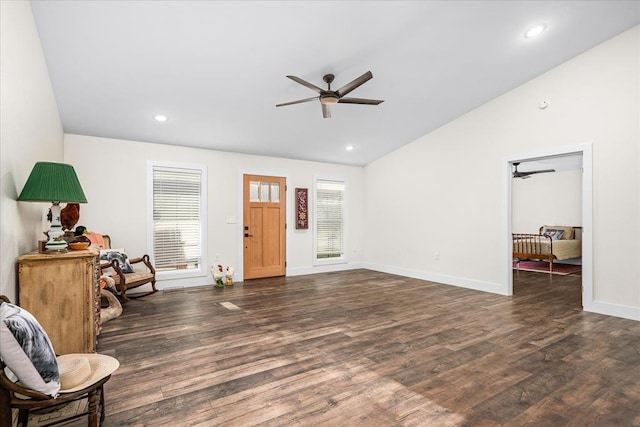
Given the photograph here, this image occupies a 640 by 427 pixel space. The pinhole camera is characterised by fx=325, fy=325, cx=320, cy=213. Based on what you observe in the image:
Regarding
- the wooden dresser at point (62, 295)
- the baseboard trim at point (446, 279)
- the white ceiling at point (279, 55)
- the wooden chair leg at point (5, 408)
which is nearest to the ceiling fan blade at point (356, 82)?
the white ceiling at point (279, 55)

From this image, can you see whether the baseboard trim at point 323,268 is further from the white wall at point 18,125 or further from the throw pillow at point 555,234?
the throw pillow at point 555,234

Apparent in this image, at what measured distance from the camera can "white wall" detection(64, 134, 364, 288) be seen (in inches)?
204

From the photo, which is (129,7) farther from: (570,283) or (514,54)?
(570,283)

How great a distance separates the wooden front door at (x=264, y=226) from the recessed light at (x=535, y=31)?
15.5 feet

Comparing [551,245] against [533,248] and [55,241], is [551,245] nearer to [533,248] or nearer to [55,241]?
[533,248]

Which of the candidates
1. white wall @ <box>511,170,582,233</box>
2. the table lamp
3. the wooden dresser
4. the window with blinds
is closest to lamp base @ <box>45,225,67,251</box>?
the table lamp

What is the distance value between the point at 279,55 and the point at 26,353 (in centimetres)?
→ 339

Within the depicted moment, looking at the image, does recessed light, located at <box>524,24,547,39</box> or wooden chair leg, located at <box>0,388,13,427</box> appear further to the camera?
recessed light, located at <box>524,24,547,39</box>

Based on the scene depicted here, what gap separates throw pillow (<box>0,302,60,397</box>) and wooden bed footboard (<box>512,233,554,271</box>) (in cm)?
880

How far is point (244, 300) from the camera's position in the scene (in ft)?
16.1

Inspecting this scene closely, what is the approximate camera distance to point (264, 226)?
265 inches

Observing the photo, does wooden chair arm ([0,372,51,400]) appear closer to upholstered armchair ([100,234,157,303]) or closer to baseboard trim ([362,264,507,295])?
upholstered armchair ([100,234,157,303])

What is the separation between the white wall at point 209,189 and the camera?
17.0ft

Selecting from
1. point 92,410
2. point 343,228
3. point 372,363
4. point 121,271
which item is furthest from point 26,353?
point 343,228
